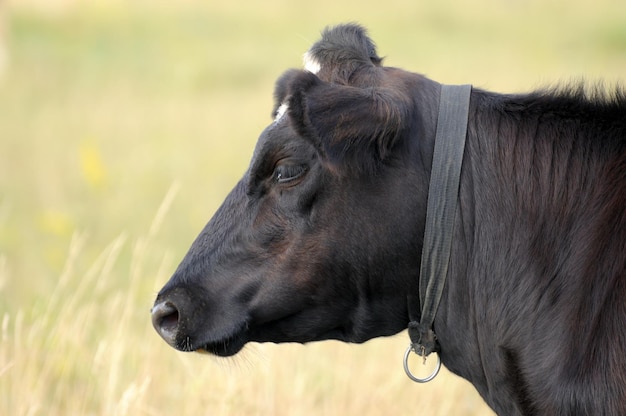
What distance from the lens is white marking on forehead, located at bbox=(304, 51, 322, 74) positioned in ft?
12.7

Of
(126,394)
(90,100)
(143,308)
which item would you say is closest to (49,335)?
(126,394)

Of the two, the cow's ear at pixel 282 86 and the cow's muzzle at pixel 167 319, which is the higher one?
the cow's ear at pixel 282 86

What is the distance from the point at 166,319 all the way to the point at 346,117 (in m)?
1.05

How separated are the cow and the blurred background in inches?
19.2

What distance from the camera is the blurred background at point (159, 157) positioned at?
558 cm

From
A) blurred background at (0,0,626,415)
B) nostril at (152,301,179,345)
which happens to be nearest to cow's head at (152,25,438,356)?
nostril at (152,301,179,345)

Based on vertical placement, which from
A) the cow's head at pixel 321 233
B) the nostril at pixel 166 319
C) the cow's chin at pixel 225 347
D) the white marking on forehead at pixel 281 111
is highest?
the white marking on forehead at pixel 281 111

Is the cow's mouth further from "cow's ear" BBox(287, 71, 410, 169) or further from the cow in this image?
"cow's ear" BBox(287, 71, 410, 169)

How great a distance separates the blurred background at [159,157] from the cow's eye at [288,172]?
86 cm

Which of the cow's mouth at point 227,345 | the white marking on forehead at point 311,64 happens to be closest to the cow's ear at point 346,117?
the white marking on forehead at point 311,64

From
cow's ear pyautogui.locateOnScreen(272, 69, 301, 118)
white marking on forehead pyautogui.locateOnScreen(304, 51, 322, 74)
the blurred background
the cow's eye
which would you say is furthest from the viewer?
the blurred background

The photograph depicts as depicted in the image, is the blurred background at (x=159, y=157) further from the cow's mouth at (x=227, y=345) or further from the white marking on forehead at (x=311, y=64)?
the white marking on forehead at (x=311, y=64)

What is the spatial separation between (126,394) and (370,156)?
1945 millimetres

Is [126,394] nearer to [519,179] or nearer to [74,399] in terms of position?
[74,399]
